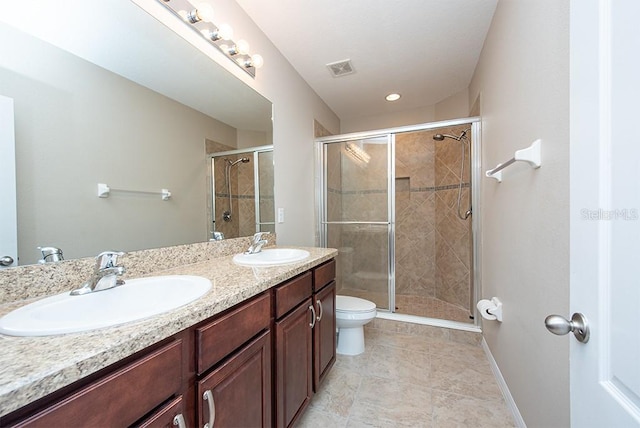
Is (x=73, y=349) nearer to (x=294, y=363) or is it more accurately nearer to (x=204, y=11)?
(x=294, y=363)

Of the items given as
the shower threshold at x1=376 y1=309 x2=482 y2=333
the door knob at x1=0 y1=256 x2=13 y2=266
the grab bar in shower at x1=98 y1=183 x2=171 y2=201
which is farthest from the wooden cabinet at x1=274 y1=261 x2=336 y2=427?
the shower threshold at x1=376 y1=309 x2=482 y2=333

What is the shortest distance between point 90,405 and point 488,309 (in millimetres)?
1918

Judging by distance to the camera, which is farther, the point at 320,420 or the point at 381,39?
the point at 381,39

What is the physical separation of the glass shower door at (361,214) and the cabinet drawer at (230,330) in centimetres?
175

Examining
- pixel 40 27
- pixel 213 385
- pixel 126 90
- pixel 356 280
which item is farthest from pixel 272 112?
pixel 356 280

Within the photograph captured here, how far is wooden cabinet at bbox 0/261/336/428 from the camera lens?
461mm

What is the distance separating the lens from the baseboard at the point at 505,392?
4.17ft

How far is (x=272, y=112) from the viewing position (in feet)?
6.23

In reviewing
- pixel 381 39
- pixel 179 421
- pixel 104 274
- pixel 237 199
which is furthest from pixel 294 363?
pixel 381 39

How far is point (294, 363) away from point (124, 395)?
789 millimetres

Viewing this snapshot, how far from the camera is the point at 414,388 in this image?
1581mm

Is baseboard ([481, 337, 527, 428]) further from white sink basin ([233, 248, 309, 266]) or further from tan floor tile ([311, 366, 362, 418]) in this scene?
white sink basin ([233, 248, 309, 266])

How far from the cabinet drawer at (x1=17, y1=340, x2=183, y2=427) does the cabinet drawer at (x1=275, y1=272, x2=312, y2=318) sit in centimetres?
47

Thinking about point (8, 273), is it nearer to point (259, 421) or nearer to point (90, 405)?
point (90, 405)
